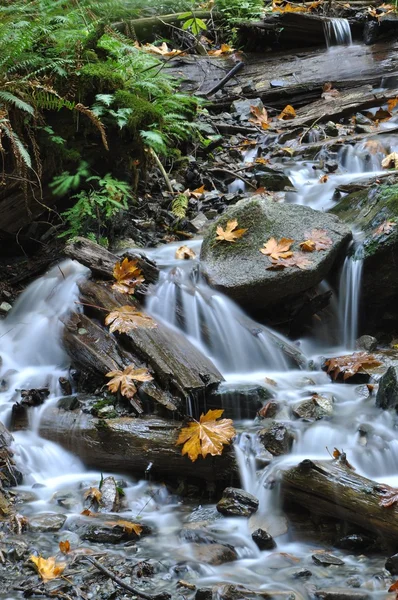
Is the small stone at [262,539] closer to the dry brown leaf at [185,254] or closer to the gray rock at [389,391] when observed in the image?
the gray rock at [389,391]

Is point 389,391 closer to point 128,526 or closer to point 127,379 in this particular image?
point 127,379

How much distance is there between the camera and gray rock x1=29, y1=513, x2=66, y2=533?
3.56 m

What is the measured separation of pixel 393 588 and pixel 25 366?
11.5 feet

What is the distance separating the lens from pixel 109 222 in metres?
6.72

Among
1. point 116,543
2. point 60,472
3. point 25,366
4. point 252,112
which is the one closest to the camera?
point 116,543

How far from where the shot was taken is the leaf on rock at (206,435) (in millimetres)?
3957

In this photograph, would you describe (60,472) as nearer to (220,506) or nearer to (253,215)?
(220,506)

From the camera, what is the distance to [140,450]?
162 inches

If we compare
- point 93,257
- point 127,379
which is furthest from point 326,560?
point 93,257

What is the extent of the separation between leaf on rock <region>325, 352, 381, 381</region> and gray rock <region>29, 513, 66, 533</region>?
8.81ft

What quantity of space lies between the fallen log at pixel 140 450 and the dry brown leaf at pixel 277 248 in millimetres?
2250

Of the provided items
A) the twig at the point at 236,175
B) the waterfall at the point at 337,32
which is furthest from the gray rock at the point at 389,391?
the waterfall at the point at 337,32

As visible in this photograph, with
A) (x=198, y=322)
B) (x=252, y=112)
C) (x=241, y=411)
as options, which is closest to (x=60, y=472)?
(x=241, y=411)

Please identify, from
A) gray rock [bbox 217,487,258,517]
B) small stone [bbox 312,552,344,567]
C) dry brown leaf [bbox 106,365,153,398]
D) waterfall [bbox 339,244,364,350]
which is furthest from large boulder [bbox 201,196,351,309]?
small stone [bbox 312,552,344,567]
